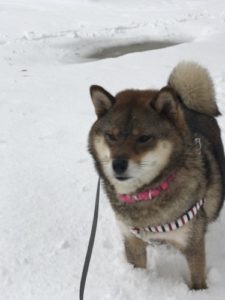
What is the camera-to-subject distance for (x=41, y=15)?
830cm

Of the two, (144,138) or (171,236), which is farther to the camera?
(171,236)

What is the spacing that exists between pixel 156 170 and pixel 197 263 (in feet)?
1.93

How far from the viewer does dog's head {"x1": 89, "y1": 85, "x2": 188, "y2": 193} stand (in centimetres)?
184

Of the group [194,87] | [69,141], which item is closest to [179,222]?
[194,87]

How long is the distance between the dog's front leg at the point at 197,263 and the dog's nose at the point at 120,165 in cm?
57

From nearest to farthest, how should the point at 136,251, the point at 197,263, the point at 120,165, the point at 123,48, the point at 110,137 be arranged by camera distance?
the point at 120,165
the point at 110,137
the point at 197,263
the point at 136,251
the point at 123,48

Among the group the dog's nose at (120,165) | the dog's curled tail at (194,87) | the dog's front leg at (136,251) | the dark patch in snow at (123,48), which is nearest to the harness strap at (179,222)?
the dog's front leg at (136,251)

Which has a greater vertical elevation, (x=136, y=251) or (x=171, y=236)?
(x=171, y=236)

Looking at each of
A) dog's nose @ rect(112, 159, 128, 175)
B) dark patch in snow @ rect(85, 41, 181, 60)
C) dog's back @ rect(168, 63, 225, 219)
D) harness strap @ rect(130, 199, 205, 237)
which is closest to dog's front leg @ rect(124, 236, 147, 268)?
harness strap @ rect(130, 199, 205, 237)

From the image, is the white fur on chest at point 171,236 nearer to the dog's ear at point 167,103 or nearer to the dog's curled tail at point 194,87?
the dog's ear at point 167,103

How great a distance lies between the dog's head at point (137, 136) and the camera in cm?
184

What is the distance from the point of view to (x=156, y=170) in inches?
74.6

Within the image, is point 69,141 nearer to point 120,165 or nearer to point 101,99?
point 101,99

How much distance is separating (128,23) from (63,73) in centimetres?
292
